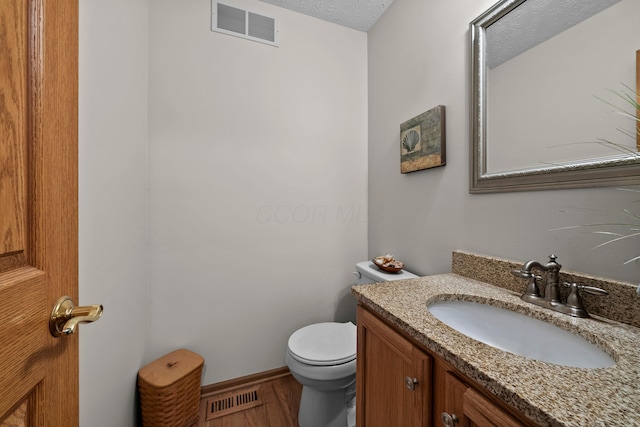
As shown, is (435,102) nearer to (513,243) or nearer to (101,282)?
(513,243)

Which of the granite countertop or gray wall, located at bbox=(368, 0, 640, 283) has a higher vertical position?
gray wall, located at bbox=(368, 0, 640, 283)

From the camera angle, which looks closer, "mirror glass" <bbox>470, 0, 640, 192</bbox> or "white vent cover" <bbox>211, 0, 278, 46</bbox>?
"mirror glass" <bbox>470, 0, 640, 192</bbox>

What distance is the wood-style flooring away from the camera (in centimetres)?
124

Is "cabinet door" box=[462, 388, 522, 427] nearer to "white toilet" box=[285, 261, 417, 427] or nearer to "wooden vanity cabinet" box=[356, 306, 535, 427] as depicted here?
"wooden vanity cabinet" box=[356, 306, 535, 427]

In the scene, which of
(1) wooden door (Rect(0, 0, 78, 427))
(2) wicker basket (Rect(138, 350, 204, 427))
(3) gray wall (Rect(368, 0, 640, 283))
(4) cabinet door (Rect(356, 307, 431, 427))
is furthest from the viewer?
(2) wicker basket (Rect(138, 350, 204, 427))

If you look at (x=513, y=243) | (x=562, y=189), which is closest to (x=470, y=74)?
(x=562, y=189)

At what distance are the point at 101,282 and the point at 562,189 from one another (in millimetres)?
1568

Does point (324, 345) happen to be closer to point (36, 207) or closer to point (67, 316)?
point (67, 316)

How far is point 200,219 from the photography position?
140 centimetres

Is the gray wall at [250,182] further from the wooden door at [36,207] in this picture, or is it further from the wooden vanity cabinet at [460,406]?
the wooden vanity cabinet at [460,406]

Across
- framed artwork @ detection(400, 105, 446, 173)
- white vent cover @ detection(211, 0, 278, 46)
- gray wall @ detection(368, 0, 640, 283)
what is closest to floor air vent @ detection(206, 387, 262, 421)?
gray wall @ detection(368, 0, 640, 283)

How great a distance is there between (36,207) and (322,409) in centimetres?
132

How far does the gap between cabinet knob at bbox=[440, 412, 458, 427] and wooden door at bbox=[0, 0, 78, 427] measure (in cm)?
74

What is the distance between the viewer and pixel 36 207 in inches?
15.3
